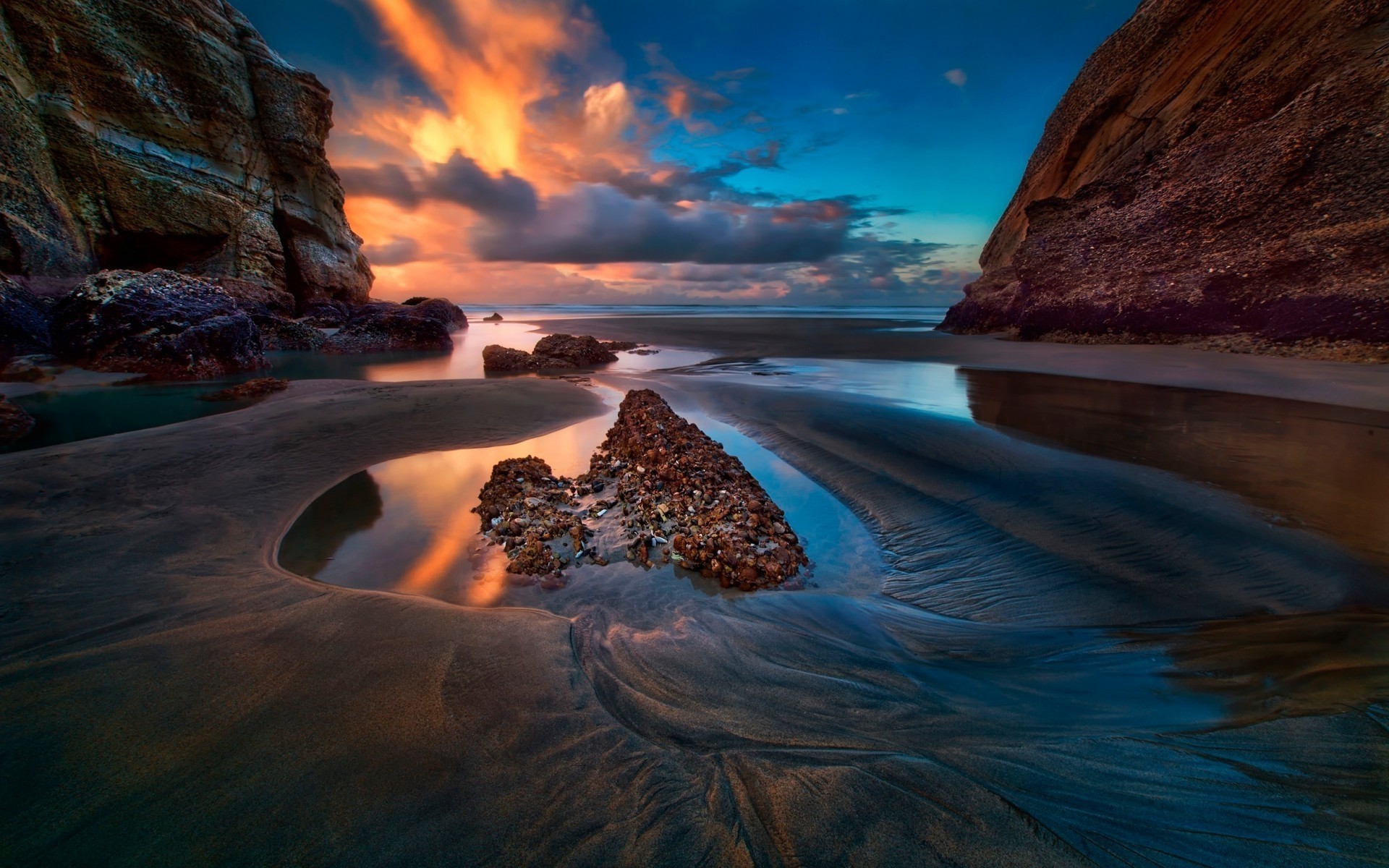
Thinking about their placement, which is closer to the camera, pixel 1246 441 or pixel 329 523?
pixel 329 523

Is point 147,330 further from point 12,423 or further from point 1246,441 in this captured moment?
point 1246,441

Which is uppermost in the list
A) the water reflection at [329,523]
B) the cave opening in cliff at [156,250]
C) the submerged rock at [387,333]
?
the cave opening in cliff at [156,250]

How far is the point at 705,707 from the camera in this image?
1909 millimetres

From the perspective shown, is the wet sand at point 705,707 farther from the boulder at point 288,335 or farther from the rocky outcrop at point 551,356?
the boulder at point 288,335

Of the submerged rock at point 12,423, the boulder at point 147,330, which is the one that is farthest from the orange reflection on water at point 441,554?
the boulder at point 147,330

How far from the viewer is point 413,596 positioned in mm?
2639

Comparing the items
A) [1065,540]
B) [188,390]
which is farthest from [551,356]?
[1065,540]

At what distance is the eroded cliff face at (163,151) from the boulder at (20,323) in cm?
228

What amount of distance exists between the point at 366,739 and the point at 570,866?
85 cm

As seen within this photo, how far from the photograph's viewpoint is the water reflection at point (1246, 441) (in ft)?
11.8

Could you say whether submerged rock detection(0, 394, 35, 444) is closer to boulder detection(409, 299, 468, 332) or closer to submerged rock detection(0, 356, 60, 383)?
submerged rock detection(0, 356, 60, 383)

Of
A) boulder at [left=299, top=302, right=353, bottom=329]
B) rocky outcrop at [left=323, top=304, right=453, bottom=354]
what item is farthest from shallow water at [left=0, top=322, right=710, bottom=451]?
boulder at [left=299, top=302, right=353, bottom=329]

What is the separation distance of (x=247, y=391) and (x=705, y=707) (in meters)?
9.55

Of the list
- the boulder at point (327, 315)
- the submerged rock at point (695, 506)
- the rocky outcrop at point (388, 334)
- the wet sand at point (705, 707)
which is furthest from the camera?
the boulder at point (327, 315)
